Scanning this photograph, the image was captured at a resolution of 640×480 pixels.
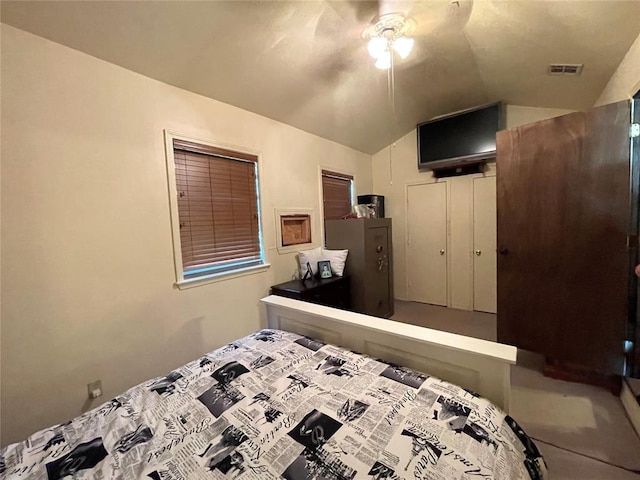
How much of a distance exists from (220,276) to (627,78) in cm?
329

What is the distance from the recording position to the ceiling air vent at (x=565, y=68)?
80.4 inches

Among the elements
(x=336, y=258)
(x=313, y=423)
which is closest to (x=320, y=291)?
(x=336, y=258)

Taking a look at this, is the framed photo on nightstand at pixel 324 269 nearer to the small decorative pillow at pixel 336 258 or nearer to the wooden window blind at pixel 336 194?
the small decorative pillow at pixel 336 258

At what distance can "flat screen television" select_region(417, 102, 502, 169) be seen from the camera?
9.93 feet

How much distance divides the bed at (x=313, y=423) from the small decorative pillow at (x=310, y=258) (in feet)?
5.15

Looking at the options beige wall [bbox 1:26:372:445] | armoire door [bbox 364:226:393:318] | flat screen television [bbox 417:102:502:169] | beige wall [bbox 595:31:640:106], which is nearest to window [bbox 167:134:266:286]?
beige wall [bbox 1:26:372:445]

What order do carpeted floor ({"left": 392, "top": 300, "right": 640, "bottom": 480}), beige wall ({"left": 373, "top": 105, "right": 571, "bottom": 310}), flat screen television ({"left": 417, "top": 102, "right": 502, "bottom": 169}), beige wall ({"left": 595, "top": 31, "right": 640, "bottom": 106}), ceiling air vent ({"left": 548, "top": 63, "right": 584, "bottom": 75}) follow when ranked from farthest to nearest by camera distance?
beige wall ({"left": 373, "top": 105, "right": 571, "bottom": 310})
flat screen television ({"left": 417, "top": 102, "right": 502, "bottom": 169})
ceiling air vent ({"left": 548, "top": 63, "right": 584, "bottom": 75})
beige wall ({"left": 595, "top": 31, "right": 640, "bottom": 106})
carpeted floor ({"left": 392, "top": 300, "right": 640, "bottom": 480})

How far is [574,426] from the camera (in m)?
1.69

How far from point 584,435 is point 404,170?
334 centimetres

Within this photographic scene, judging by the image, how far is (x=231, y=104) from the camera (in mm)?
→ 2334

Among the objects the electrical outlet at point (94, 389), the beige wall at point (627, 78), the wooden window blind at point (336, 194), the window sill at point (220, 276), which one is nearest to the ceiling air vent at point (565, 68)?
the beige wall at point (627, 78)

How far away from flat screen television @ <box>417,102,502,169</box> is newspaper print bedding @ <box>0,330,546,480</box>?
116 inches

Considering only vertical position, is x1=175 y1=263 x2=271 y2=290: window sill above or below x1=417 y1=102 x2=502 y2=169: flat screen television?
below

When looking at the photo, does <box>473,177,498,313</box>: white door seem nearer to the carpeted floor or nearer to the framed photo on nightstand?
the carpeted floor
